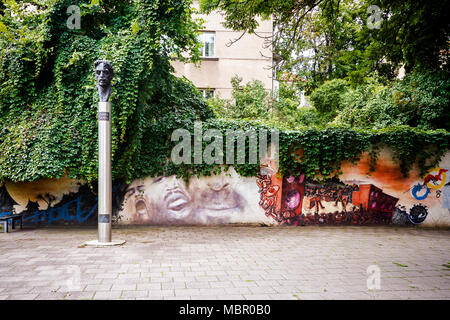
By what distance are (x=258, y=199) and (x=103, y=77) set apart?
18.2 feet

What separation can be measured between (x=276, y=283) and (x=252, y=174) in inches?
200

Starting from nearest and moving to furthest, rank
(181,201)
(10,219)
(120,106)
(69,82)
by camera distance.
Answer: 1. (120,106)
2. (69,82)
3. (10,219)
4. (181,201)

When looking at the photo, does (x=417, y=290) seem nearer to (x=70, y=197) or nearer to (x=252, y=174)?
(x=252, y=174)

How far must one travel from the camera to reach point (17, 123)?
25.2 ft

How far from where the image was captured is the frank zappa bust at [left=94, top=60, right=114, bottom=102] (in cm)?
621

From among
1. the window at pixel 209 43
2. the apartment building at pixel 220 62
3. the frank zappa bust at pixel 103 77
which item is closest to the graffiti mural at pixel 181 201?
the frank zappa bust at pixel 103 77

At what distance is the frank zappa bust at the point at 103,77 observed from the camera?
621 cm

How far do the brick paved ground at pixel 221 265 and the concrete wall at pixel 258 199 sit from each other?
0.85 meters

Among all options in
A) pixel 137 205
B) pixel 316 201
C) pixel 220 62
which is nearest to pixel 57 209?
pixel 137 205

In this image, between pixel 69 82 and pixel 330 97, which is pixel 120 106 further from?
pixel 330 97

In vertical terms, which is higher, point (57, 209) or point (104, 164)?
point (104, 164)

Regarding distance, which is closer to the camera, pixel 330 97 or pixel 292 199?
pixel 292 199

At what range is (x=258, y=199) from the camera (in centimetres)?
903
